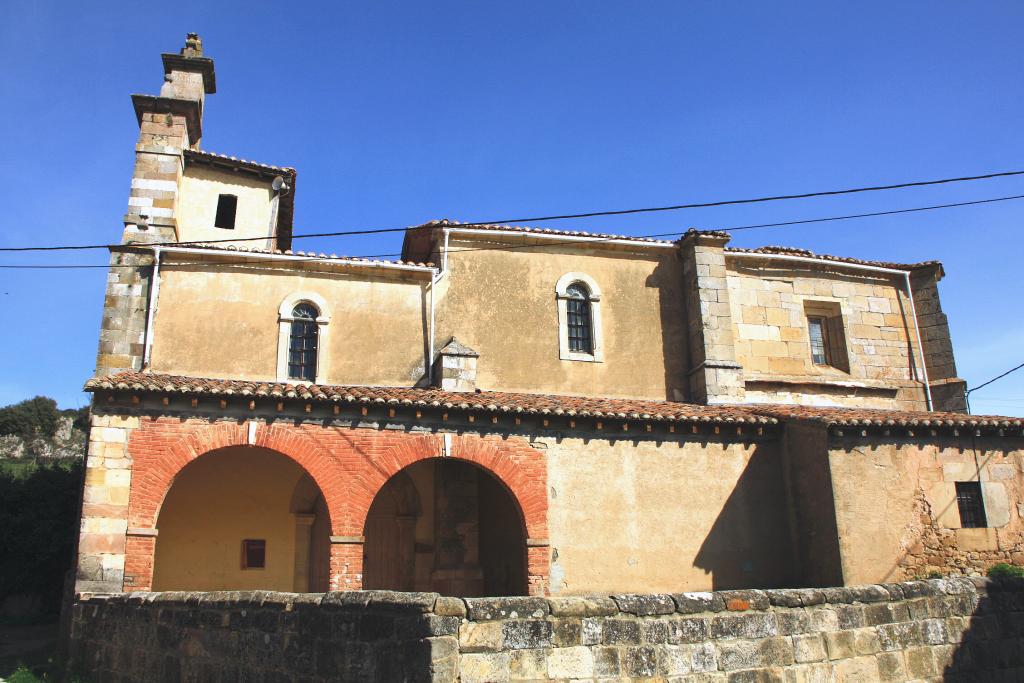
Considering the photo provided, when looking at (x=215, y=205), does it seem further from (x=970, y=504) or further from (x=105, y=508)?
(x=970, y=504)

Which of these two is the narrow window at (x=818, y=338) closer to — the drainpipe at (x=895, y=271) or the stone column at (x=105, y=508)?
the drainpipe at (x=895, y=271)

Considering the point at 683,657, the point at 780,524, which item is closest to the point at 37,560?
the point at 780,524

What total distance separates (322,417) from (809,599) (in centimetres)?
905

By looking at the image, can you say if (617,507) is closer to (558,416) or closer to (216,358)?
(558,416)

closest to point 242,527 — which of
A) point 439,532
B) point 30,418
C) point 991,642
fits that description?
point 439,532

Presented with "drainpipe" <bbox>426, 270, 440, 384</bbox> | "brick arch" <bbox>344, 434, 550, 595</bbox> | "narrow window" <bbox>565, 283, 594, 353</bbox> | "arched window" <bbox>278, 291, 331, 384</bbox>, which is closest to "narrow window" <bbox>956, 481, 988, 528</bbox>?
"brick arch" <bbox>344, 434, 550, 595</bbox>

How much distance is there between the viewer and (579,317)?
61.9ft

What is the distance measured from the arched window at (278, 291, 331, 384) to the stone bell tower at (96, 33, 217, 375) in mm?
2721

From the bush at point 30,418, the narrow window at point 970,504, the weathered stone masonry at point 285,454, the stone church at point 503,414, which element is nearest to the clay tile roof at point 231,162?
the stone church at point 503,414

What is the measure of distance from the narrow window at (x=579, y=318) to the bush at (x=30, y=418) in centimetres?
3998

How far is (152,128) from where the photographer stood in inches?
729

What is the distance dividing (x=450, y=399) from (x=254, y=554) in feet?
16.9

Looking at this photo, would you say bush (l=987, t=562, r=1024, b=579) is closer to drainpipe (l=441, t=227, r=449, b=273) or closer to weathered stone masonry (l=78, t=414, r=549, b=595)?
weathered stone masonry (l=78, t=414, r=549, b=595)

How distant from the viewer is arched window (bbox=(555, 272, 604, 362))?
18.4 metres
